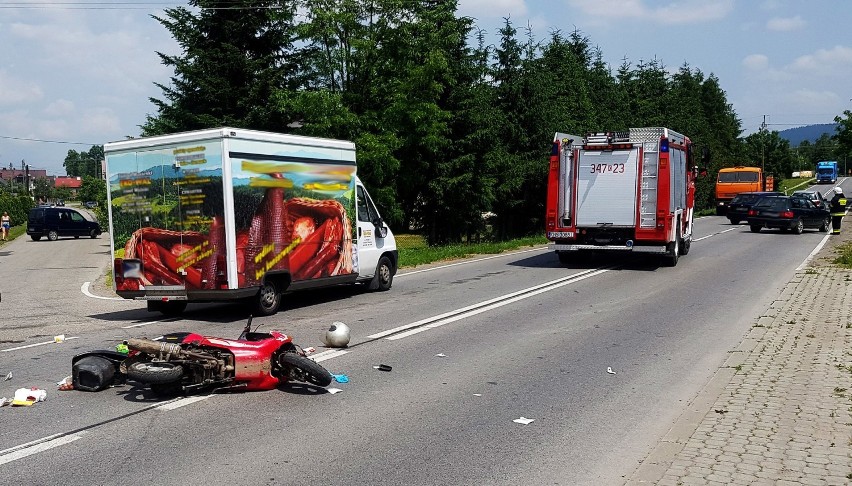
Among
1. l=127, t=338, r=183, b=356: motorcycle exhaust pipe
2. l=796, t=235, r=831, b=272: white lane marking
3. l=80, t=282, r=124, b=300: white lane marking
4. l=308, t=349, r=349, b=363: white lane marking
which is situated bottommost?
l=80, t=282, r=124, b=300: white lane marking

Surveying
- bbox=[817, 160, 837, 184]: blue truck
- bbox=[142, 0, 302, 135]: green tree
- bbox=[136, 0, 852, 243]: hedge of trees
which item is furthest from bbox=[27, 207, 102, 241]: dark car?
bbox=[817, 160, 837, 184]: blue truck

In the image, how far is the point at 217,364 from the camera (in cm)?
687

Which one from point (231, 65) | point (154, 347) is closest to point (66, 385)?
point (154, 347)

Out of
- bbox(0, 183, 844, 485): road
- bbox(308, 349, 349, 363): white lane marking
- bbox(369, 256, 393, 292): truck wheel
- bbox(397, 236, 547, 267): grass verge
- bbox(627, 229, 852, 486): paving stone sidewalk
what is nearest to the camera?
bbox(627, 229, 852, 486): paving stone sidewalk

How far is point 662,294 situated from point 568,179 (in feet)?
16.9

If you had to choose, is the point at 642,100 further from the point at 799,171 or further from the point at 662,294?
the point at 799,171

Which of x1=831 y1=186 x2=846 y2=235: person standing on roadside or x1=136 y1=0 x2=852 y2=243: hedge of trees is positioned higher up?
x1=136 y1=0 x2=852 y2=243: hedge of trees

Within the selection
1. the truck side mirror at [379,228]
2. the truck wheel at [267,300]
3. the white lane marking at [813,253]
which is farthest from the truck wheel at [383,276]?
the white lane marking at [813,253]

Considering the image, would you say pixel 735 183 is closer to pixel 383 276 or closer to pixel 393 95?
pixel 393 95

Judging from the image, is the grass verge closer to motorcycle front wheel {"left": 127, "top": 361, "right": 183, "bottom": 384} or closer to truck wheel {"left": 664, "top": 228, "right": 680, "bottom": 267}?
truck wheel {"left": 664, "top": 228, "right": 680, "bottom": 267}

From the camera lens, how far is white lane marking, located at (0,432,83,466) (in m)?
5.35

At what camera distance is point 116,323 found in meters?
11.9

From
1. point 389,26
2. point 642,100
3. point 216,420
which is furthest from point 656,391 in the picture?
point 642,100

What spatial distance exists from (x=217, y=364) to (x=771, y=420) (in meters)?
4.60
